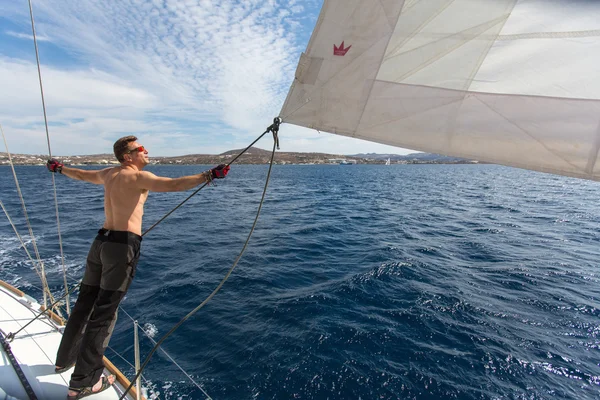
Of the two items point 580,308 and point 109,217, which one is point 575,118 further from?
point 580,308

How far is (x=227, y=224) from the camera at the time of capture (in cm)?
1911

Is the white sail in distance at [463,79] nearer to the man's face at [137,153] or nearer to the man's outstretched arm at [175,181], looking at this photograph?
the man's outstretched arm at [175,181]

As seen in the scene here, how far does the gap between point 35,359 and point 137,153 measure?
296cm

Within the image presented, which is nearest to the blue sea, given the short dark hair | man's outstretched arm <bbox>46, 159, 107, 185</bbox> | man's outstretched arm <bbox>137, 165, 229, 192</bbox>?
man's outstretched arm <bbox>46, 159, 107, 185</bbox>

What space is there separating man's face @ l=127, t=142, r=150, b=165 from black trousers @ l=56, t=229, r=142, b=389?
0.79 m

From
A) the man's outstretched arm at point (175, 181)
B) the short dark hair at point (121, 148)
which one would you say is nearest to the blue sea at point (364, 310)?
the man's outstretched arm at point (175, 181)

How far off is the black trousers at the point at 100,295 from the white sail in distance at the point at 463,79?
7.84ft

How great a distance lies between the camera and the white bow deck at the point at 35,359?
3.07 meters

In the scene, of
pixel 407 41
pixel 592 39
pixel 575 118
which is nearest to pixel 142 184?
pixel 407 41

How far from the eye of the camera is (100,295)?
10.0 feet

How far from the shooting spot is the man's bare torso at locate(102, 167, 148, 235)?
288cm

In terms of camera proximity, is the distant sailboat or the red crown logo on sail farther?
the red crown logo on sail

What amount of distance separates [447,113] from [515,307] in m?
8.29

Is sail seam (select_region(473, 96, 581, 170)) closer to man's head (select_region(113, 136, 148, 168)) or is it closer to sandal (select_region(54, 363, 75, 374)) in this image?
man's head (select_region(113, 136, 148, 168))
